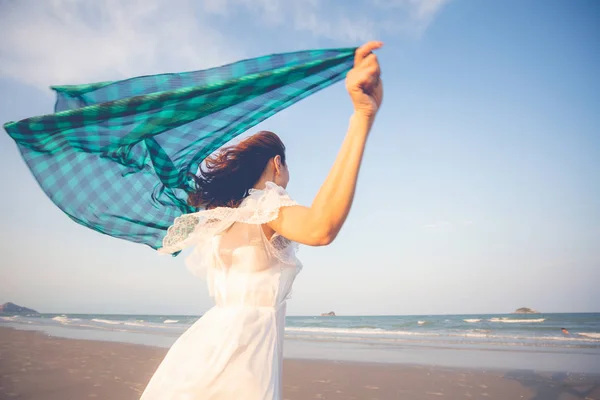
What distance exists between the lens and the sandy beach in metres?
6.38

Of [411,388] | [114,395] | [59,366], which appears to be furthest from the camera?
[59,366]

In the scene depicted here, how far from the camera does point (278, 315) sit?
4.84 ft

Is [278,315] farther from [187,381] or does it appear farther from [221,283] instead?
[187,381]

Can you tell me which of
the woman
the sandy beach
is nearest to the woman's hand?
the woman

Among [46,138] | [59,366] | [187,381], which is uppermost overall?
[46,138]

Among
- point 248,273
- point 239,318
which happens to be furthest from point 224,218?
point 239,318

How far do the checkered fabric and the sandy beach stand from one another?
5.51 m

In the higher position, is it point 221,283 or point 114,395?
point 221,283

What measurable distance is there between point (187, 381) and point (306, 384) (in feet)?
21.7

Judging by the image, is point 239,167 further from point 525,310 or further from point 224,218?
point 525,310

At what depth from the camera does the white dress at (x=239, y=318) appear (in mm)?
1320

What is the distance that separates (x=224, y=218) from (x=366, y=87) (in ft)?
2.36

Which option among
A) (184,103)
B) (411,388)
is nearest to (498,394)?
(411,388)

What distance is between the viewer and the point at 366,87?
111 centimetres
